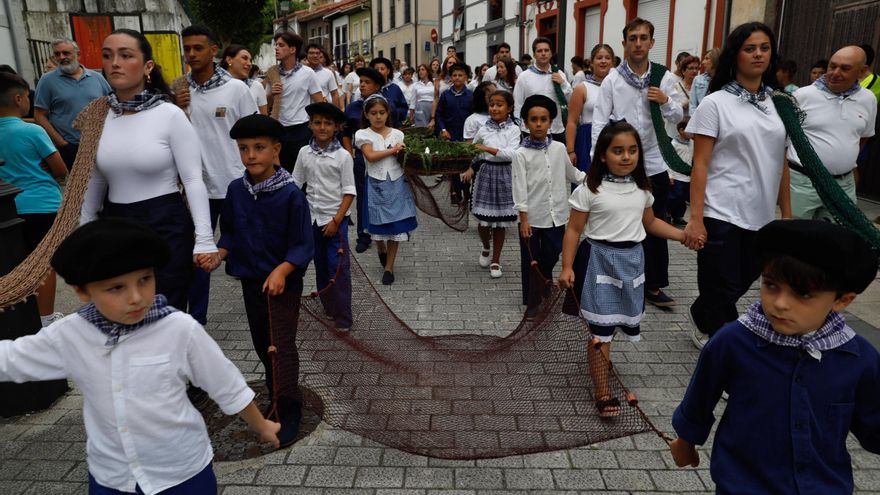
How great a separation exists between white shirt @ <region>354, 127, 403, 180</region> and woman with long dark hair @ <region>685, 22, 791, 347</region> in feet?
9.54

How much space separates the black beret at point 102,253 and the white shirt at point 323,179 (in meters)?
3.20

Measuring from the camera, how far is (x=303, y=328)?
3.56 metres

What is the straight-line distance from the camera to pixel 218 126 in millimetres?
4781

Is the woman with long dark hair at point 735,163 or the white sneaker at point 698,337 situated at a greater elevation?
the woman with long dark hair at point 735,163

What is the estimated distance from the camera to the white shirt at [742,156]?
3721mm

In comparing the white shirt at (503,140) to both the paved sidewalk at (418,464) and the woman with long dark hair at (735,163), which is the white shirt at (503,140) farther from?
the woman with long dark hair at (735,163)

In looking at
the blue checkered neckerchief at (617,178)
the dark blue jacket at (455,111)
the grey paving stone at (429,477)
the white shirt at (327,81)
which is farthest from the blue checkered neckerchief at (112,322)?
the dark blue jacket at (455,111)

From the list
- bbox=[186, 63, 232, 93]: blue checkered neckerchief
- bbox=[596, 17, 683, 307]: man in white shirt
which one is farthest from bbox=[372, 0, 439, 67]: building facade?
bbox=[186, 63, 232, 93]: blue checkered neckerchief

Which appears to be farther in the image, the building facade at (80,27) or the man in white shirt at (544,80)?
the building facade at (80,27)

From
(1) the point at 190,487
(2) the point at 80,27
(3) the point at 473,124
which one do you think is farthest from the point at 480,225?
(2) the point at 80,27

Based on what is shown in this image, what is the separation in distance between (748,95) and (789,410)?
2.46 metres

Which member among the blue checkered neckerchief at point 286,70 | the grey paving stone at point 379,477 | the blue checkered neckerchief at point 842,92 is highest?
the blue checkered neckerchief at point 286,70

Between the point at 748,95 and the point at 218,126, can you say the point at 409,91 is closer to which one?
the point at 218,126

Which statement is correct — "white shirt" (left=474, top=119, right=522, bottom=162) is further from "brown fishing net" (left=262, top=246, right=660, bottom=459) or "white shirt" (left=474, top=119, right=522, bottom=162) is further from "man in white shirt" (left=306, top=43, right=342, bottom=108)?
"man in white shirt" (left=306, top=43, right=342, bottom=108)
